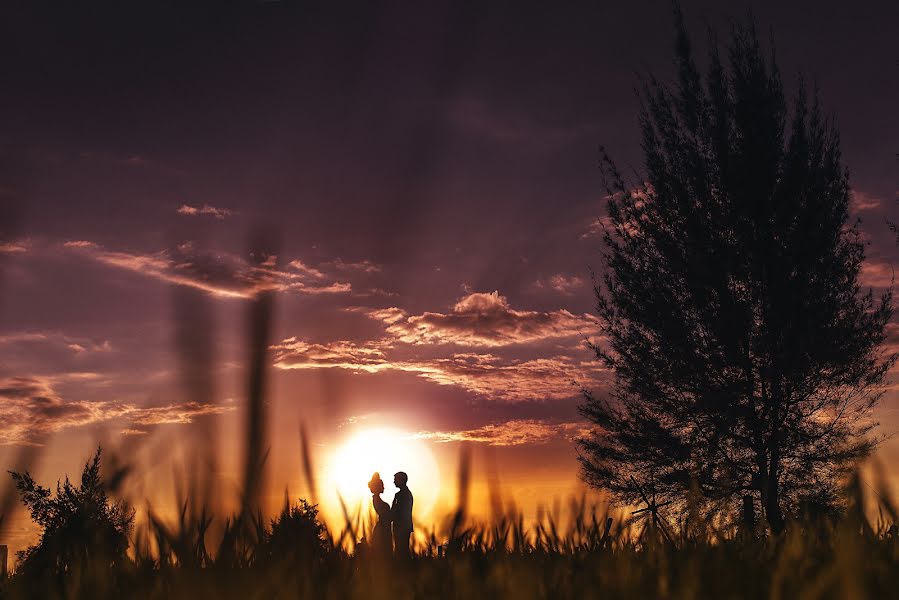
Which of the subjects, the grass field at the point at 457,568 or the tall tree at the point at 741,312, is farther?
the tall tree at the point at 741,312

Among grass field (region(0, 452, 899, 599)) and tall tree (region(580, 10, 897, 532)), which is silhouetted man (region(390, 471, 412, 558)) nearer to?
grass field (region(0, 452, 899, 599))

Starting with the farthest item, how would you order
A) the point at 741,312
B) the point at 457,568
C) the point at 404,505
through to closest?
the point at 741,312
the point at 404,505
the point at 457,568

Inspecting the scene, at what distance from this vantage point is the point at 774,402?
1736cm

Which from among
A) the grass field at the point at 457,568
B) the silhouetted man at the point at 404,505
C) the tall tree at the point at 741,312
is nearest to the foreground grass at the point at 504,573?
the grass field at the point at 457,568

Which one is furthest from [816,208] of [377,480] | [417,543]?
[417,543]

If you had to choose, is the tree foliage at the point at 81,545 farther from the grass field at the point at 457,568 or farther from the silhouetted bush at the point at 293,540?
the silhouetted bush at the point at 293,540

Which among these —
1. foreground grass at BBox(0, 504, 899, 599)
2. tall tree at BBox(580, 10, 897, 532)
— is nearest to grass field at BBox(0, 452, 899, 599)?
foreground grass at BBox(0, 504, 899, 599)

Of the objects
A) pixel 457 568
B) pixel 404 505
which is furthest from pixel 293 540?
pixel 404 505

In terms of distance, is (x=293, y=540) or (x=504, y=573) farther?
(x=293, y=540)

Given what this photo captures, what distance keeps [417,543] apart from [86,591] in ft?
4.52

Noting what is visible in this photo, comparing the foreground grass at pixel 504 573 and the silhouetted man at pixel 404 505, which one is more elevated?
the silhouetted man at pixel 404 505

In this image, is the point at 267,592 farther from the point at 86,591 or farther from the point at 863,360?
the point at 863,360

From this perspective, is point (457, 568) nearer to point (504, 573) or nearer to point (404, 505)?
point (504, 573)

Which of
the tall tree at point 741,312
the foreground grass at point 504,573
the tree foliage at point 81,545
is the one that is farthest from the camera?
the tall tree at point 741,312
